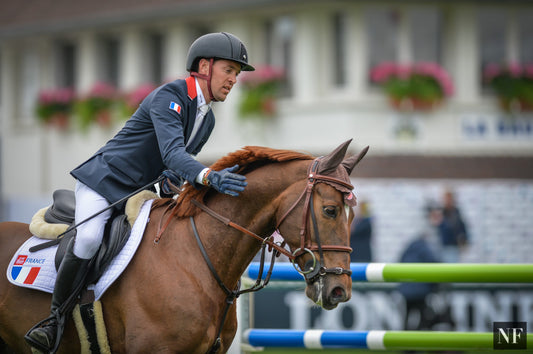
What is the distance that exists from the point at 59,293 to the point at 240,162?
55.9 inches

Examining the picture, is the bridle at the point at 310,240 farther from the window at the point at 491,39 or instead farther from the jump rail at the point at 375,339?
the window at the point at 491,39

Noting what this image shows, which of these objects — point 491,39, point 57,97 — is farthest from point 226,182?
point 57,97

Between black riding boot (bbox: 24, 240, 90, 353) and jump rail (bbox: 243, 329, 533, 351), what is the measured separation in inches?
63.8

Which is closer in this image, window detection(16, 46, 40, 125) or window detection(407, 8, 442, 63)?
window detection(407, 8, 442, 63)

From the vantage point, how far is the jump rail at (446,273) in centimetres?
470

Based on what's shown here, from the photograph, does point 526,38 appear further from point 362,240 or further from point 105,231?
point 105,231

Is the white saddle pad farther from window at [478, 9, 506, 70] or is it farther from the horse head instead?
window at [478, 9, 506, 70]

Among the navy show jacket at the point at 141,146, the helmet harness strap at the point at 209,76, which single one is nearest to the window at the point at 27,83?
the navy show jacket at the point at 141,146

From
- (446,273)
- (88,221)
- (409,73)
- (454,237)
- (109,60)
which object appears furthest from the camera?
(109,60)

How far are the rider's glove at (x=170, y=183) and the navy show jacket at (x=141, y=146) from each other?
118 millimetres

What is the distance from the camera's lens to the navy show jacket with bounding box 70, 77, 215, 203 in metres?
4.36

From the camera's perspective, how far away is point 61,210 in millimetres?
4691

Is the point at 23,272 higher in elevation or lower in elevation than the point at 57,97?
lower

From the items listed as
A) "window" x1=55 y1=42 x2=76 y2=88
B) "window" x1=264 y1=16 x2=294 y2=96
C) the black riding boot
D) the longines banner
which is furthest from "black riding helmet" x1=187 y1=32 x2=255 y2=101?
"window" x1=55 y1=42 x2=76 y2=88
